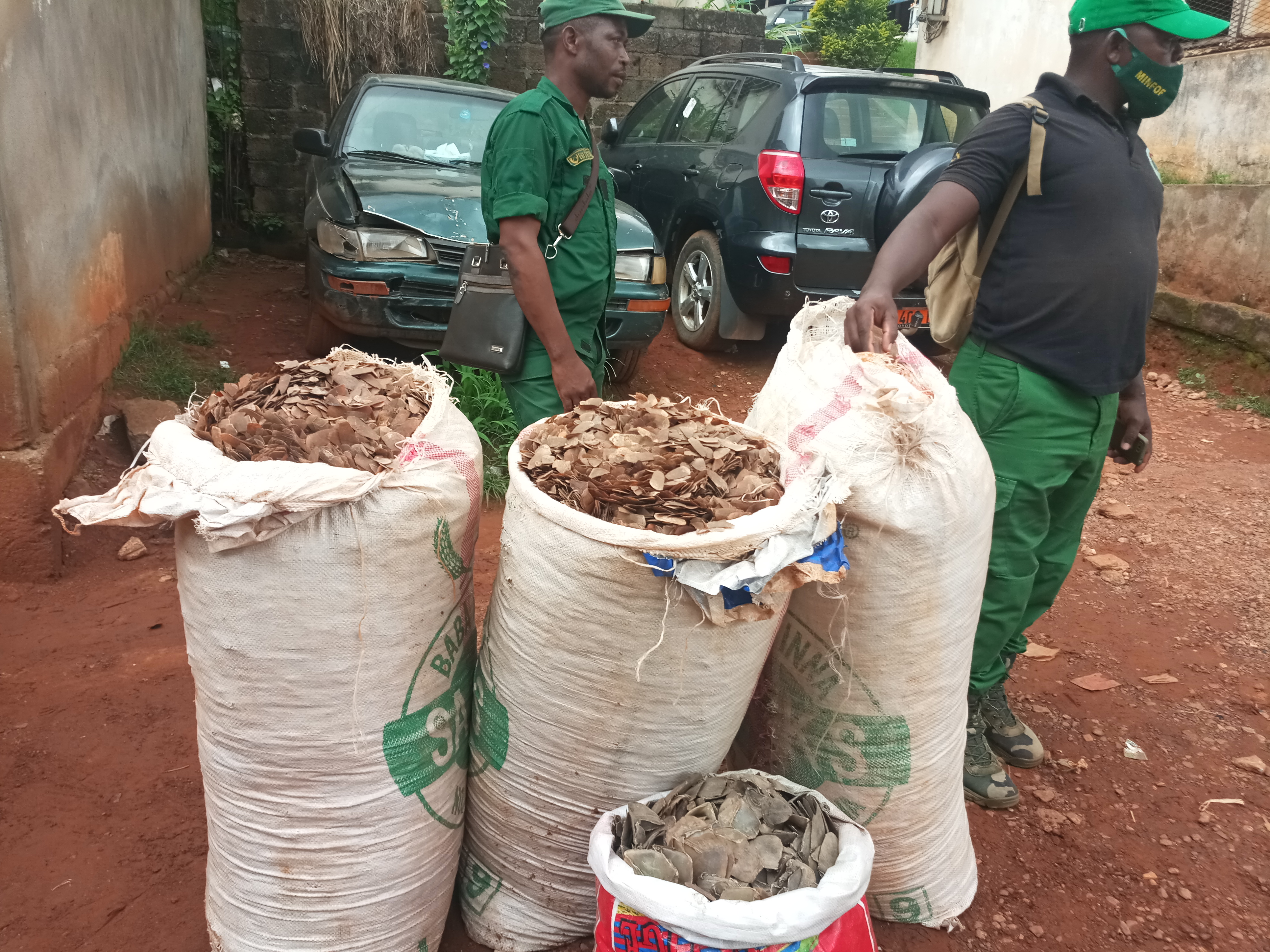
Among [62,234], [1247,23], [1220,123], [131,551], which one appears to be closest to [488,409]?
[131,551]

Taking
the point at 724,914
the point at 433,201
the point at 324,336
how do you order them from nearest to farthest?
the point at 724,914 < the point at 433,201 < the point at 324,336

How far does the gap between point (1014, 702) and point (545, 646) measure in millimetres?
2019

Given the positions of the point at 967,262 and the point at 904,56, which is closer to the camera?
the point at 967,262

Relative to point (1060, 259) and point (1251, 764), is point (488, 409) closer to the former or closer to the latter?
point (1060, 259)

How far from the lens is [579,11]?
2453 millimetres

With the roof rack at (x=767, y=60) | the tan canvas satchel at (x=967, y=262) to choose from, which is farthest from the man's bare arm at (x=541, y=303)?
the roof rack at (x=767, y=60)

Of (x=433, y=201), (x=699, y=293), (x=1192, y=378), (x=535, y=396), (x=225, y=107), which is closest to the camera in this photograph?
(x=535, y=396)

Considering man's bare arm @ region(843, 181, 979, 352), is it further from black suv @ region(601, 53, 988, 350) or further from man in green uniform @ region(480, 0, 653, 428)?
black suv @ region(601, 53, 988, 350)

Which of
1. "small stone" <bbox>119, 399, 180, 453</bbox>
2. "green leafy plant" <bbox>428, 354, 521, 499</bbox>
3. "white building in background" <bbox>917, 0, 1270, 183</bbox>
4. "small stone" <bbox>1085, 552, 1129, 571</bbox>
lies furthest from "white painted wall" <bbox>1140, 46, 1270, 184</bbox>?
"small stone" <bbox>119, 399, 180, 453</bbox>

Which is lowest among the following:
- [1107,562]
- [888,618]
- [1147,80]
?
[1107,562]

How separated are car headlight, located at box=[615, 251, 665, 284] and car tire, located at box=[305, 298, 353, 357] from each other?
1608 millimetres

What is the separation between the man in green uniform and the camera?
2.39 m

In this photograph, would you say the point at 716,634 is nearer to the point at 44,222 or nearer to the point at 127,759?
the point at 127,759

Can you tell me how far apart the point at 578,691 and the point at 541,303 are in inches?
43.4
